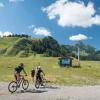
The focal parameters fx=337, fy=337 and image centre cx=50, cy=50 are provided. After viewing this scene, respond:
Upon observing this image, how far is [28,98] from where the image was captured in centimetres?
2462

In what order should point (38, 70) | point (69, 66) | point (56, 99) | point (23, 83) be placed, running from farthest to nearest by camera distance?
point (69, 66) < point (38, 70) < point (23, 83) < point (56, 99)

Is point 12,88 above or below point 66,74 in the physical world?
below

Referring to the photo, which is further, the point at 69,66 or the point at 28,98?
→ the point at 69,66

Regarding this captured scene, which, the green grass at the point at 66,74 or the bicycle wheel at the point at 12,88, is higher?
the green grass at the point at 66,74

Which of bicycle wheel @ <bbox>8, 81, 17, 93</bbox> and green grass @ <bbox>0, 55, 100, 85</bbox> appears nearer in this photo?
bicycle wheel @ <bbox>8, 81, 17, 93</bbox>

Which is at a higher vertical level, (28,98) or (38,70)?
(38,70)

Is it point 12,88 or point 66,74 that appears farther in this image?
point 66,74

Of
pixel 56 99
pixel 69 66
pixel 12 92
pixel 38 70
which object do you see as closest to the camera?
pixel 56 99

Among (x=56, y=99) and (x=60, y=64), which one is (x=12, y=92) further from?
(x=60, y=64)

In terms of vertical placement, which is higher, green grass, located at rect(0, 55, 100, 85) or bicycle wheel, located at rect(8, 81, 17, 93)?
green grass, located at rect(0, 55, 100, 85)

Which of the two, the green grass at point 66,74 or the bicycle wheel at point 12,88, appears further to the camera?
the green grass at point 66,74

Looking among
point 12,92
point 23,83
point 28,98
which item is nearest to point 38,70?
point 23,83

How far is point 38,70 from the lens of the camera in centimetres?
3397

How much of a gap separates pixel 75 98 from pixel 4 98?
17.1ft
